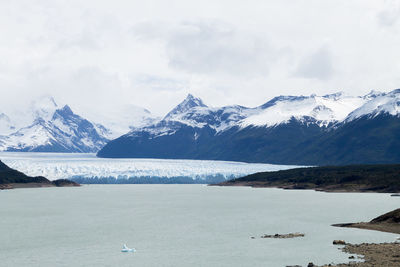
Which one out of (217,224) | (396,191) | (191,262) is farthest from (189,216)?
(396,191)

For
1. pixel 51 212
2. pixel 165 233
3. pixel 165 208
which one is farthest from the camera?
pixel 165 208

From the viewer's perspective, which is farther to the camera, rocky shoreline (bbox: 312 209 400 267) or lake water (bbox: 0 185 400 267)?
lake water (bbox: 0 185 400 267)

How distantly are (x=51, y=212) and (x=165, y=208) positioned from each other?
23089mm

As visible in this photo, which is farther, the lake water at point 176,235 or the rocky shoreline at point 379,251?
the lake water at point 176,235

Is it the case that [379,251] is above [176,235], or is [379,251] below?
above

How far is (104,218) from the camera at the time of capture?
336 feet

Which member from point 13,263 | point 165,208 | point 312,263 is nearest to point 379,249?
point 312,263

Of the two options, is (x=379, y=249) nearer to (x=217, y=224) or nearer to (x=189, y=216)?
(x=217, y=224)

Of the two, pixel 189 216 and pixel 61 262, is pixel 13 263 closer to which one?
pixel 61 262

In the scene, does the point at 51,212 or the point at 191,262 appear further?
the point at 51,212

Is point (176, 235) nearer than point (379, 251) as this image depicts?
No

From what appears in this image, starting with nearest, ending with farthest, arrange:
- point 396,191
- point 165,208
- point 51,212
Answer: point 51,212, point 165,208, point 396,191

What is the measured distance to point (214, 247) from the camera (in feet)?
218

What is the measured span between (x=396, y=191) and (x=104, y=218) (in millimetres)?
107109
